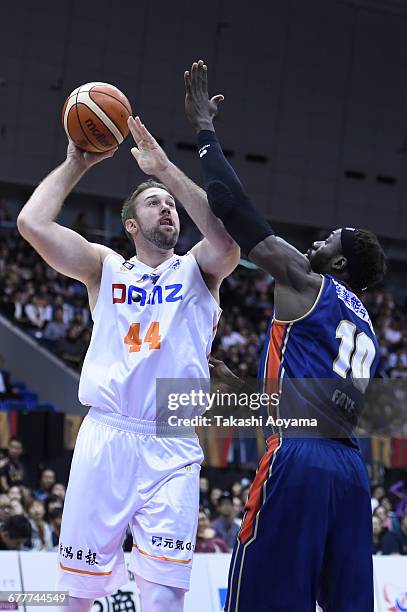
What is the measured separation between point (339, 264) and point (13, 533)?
501 cm

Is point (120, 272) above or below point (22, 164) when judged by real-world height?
below

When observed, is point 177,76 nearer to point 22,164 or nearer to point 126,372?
point 22,164

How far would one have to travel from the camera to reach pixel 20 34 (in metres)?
21.6

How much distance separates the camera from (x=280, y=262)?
12.9ft

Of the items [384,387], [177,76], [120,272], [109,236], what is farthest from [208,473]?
[177,76]

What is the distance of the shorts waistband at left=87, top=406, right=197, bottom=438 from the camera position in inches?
170

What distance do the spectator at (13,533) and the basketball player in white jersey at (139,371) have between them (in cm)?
390

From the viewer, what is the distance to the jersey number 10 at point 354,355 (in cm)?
396

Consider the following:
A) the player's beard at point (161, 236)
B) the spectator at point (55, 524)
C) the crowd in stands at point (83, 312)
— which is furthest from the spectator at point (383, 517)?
the player's beard at point (161, 236)

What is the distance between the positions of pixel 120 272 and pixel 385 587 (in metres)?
4.04

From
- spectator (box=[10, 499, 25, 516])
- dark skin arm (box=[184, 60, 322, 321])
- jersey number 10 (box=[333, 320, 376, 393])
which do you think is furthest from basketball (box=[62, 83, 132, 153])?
spectator (box=[10, 499, 25, 516])

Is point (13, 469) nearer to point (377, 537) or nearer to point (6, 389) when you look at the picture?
point (6, 389)

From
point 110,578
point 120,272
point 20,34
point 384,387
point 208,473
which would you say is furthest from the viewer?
point 20,34

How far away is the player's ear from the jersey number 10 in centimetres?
30
